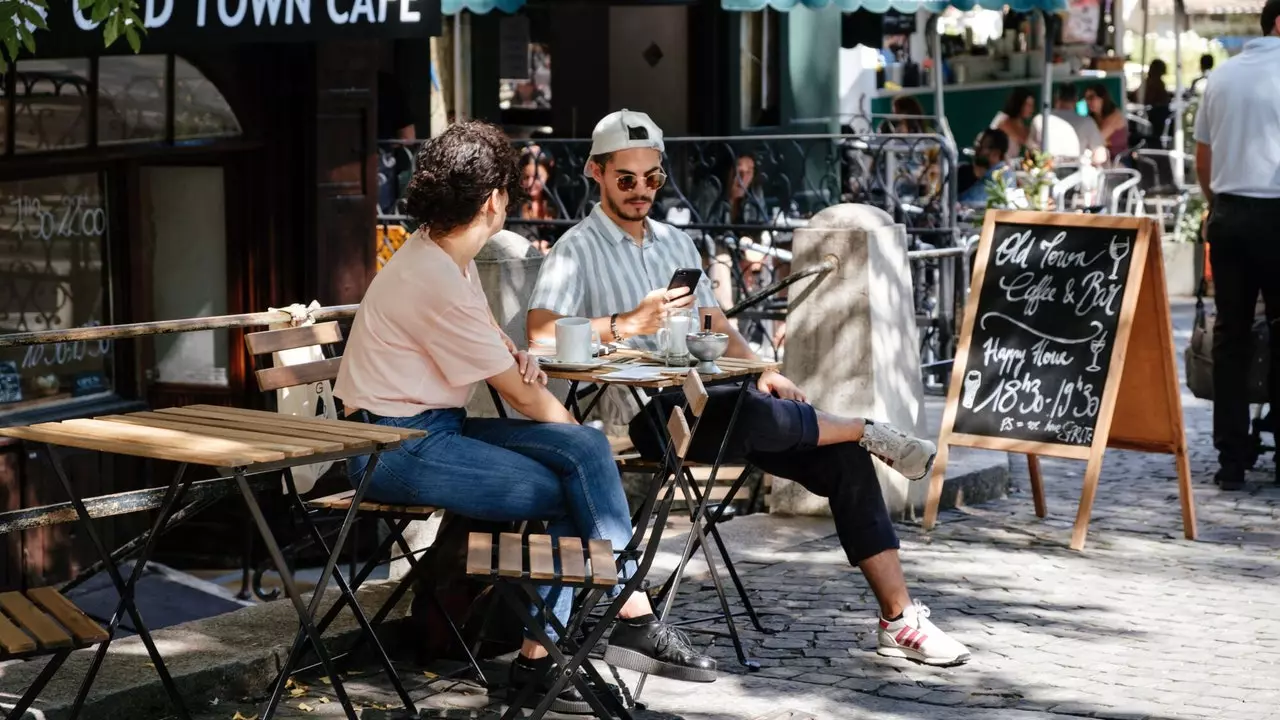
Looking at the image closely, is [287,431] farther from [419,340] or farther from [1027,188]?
[1027,188]

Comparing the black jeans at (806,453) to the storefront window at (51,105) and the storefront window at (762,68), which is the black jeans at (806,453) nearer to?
the storefront window at (51,105)

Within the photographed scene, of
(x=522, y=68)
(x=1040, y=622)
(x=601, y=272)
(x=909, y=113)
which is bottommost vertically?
(x=1040, y=622)

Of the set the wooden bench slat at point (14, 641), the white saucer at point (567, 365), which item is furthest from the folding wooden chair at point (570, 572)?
the wooden bench slat at point (14, 641)

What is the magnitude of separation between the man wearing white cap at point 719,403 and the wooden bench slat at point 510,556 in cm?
86

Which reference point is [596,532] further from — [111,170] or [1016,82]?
[1016,82]

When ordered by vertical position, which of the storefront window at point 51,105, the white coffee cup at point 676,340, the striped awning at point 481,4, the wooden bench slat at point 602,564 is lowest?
the wooden bench slat at point 602,564

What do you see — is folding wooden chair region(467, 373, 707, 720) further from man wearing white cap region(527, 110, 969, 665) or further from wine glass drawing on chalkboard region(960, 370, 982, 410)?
wine glass drawing on chalkboard region(960, 370, 982, 410)

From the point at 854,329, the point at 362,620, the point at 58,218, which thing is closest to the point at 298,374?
the point at 362,620

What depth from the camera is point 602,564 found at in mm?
4676

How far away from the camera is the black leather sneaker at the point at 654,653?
5.06m

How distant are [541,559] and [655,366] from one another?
112 centimetres

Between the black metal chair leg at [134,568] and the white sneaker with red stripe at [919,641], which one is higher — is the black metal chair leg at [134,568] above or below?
above

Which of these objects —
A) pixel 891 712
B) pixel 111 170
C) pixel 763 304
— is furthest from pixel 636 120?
pixel 763 304

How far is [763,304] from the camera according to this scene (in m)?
11.0
